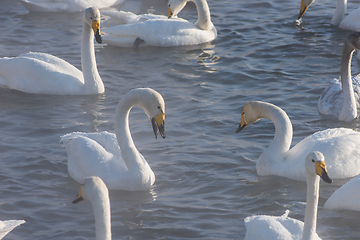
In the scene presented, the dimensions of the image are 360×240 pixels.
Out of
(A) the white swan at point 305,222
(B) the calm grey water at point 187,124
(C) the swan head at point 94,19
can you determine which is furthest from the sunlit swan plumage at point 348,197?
(C) the swan head at point 94,19

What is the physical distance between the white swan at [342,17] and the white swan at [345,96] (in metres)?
4.34

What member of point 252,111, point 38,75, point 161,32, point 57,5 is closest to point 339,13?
point 161,32

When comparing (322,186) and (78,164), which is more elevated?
(78,164)

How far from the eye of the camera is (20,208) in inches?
234

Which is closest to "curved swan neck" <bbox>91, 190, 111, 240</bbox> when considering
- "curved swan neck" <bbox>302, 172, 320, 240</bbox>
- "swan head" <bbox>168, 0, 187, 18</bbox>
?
"curved swan neck" <bbox>302, 172, 320, 240</bbox>

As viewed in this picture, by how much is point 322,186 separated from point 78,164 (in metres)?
3.03

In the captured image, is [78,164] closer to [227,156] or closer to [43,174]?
[43,174]

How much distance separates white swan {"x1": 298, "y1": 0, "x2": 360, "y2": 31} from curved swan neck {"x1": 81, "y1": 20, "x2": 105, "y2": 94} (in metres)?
5.97

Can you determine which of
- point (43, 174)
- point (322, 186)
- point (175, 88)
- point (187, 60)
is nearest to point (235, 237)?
point (322, 186)

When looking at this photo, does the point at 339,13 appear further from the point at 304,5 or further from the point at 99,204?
the point at 99,204

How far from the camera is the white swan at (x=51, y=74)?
30.1 feet

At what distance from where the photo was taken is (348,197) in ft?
18.5

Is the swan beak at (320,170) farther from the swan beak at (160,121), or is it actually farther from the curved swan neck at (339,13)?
the curved swan neck at (339,13)

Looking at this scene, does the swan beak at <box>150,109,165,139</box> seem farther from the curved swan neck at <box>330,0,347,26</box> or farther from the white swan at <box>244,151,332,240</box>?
the curved swan neck at <box>330,0,347,26</box>
